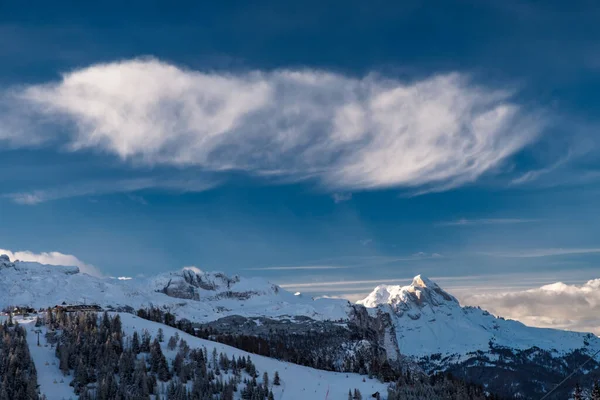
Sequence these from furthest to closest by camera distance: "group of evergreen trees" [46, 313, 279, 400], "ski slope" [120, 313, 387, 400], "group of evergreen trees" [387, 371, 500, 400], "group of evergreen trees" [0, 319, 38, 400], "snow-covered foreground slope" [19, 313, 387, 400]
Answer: "ski slope" [120, 313, 387, 400]
"group of evergreen trees" [387, 371, 500, 400]
"group of evergreen trees" [46, 313, 279, 400]
"snow-covered foreground slope" [19, 313, 387, 400]
"group of evergreen trees" [0, 319, 38, 400]

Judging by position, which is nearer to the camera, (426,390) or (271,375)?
(271,375)

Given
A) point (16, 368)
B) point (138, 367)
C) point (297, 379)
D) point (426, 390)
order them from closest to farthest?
point (16, 368) < point (138, 367) < point (426, 390) < point (297, 379)

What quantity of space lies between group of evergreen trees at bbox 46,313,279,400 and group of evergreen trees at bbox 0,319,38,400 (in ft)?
23.1

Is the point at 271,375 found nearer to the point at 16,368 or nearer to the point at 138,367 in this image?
the point at 138,367

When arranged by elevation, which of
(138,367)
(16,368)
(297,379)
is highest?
(16,368)

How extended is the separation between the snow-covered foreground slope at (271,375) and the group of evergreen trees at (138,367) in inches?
93.8

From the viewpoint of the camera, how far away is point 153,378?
12194cm

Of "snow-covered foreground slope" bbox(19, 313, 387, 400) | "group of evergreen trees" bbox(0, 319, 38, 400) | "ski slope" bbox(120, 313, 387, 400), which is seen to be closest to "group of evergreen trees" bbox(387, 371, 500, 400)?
"ski slope" bbox(120, 313, 387, 400)

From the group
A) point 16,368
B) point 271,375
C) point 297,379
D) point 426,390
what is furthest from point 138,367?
point 426,390

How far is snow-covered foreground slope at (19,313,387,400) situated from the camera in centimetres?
11488

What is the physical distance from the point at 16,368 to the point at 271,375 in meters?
60.0

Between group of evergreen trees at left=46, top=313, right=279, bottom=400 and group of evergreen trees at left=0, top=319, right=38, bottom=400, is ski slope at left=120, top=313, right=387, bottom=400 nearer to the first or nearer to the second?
group of evergreen trees at left=46, top=313, right=279, bottom=400

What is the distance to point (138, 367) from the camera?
125125mm

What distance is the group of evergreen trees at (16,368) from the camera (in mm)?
105625
